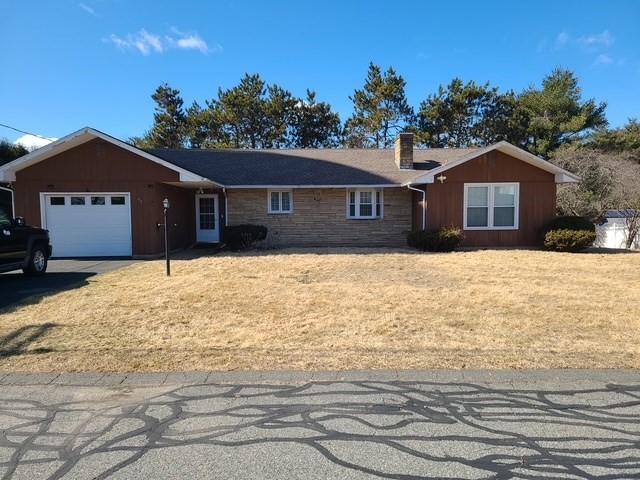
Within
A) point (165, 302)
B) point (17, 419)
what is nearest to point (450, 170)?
point (165, 302)

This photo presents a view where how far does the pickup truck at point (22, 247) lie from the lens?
32.5 feet

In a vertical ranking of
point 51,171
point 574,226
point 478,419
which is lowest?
point 478,419

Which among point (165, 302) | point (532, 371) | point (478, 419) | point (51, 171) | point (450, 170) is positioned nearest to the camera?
point (478, 419)

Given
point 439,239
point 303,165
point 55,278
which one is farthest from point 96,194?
point 439,239

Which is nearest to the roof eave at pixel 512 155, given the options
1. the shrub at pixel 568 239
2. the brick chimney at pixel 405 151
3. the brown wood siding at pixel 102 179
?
the shrub at pixel 568 239

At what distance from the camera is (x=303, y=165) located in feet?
65.1

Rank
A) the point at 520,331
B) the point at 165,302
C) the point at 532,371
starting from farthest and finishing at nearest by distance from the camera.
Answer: the point at 165,302 < the point at 520,331 < the point at 532,371

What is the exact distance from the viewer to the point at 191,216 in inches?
742

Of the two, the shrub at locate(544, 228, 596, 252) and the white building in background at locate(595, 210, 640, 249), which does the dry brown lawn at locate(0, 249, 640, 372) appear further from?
the white building in background at locate(595, 210, 640, 249)

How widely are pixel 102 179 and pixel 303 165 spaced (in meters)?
8.38

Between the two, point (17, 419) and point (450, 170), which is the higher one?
point (450, 170)

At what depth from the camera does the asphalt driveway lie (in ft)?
28.5

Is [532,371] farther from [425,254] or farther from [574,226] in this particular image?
[574,226]

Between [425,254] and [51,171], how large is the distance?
12.9 metres
